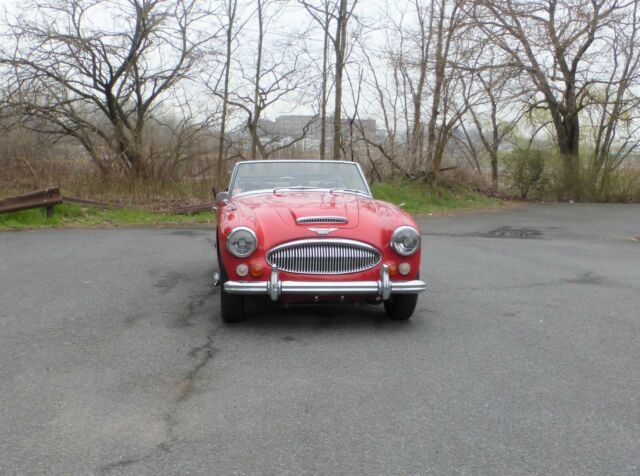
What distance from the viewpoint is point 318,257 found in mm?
5246

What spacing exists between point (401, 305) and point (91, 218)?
10790 millimetres

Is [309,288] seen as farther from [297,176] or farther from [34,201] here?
[34,201]

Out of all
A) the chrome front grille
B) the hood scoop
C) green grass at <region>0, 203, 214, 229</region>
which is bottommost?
green grass at <region>0, 203, 214, 229</region>

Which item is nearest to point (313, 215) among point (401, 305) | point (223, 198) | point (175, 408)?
point (401, 305)

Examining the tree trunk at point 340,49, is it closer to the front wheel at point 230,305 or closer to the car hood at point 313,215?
the car hood at point 313,215

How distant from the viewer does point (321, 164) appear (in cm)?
734

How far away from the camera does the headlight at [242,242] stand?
5.22 m

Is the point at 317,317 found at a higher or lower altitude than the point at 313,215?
lower

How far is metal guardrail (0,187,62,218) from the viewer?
532 inches

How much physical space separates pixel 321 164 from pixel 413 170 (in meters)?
15.5

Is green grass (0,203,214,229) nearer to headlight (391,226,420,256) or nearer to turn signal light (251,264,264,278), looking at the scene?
turn signal light (251,264,264,278)

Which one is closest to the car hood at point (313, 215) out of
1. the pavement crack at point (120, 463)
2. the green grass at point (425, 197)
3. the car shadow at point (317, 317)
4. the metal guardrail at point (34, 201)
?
the car shadow at point (317, 317)

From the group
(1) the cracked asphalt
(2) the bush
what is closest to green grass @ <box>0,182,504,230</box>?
(1) the cracked asphalt

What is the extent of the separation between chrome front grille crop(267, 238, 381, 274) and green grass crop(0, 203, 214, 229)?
387 inches
